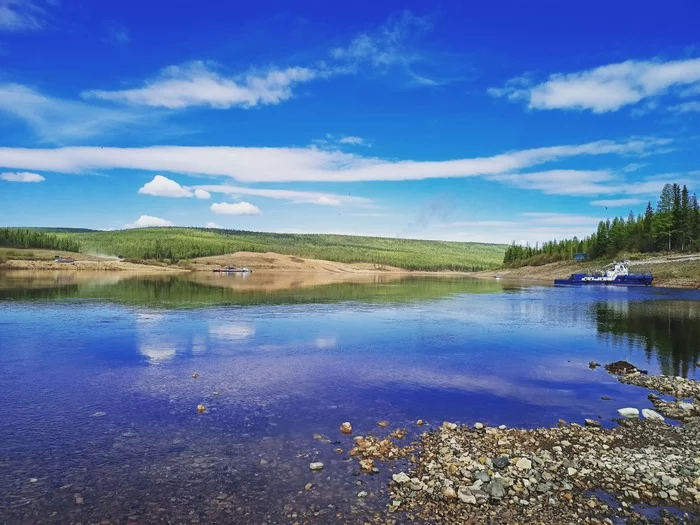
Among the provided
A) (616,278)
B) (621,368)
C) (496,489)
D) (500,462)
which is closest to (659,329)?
(621,368)

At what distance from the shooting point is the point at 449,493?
473 inches

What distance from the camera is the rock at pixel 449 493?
11914 millimetres

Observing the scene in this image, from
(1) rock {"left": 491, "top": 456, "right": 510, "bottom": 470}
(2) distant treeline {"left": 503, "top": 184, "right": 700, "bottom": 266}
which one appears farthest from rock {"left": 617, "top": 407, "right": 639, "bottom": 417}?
(2) distant treeline {"left": 503, "top": 184, "right": 700, "bottom": 266}

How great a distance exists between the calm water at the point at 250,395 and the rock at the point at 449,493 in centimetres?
167

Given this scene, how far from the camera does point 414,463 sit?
552 inches

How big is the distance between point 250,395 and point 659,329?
39.8m

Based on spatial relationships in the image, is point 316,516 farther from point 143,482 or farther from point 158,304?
point 158,304

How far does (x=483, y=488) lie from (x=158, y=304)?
54221mm

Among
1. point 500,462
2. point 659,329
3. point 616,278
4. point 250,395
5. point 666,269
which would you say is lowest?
point 250,395

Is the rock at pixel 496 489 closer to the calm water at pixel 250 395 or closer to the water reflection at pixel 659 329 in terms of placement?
the calm water at pixel 250 395

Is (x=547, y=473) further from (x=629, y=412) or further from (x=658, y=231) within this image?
(x=658, y=231)

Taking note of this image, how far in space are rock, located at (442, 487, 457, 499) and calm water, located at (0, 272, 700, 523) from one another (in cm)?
167

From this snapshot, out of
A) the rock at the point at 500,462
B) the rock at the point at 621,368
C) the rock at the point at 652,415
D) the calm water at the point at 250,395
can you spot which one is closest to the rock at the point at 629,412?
the rock at the point at 652,415

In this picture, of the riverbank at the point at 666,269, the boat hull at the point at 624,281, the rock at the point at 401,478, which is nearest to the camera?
the rock at the point at 401,478
